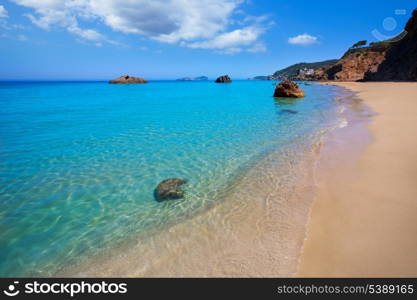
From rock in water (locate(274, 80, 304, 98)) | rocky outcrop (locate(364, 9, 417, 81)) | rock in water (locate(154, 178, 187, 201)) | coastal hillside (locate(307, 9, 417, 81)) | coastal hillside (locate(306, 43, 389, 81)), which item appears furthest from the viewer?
coastal hillside (locate(306, 43, 389, 81))

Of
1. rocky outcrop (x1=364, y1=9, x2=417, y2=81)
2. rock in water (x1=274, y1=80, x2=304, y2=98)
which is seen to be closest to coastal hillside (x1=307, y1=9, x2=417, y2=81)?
rocky outcrop (x1=364, y1=9, x2=417, y2=81)

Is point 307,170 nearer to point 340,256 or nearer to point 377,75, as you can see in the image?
point 340,256

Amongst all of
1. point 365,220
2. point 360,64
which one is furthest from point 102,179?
point 360,64

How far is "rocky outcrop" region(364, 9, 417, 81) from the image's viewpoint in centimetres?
4855

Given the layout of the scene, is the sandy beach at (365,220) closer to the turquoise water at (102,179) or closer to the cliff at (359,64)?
the turquoise water at (102,179)

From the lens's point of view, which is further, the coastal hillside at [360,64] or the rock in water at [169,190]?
the coastal hillside at [360,64]

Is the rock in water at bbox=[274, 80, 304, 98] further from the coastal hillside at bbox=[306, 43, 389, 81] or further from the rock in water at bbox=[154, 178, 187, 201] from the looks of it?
the coastal hillside at bbox=[306, 43, 389, 81]

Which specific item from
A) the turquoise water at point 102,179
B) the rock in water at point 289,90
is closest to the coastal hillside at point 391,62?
the rock in water at point 289,90

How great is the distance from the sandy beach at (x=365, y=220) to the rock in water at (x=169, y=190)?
333 centimetres

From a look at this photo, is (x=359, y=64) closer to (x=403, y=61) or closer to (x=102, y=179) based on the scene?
(x=403, y=61)

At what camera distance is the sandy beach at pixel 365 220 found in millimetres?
2980

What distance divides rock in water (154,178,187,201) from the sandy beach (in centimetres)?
333

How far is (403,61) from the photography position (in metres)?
53.8

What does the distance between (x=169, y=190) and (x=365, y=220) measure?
4.54 metres
